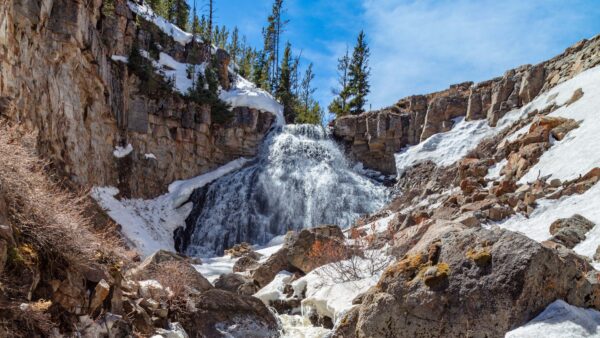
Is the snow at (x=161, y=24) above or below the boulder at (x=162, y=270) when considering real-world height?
above

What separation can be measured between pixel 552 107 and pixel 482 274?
60.2ft

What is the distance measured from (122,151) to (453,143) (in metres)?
17.4

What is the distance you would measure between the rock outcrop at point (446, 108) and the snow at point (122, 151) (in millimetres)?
12877

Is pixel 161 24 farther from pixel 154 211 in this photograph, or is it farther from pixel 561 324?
pixel 561 324

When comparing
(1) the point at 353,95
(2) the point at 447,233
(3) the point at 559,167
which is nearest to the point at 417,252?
(2) the point at 447,233

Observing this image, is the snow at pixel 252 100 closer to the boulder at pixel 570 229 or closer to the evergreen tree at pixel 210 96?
the evergreen tree at pixel 210 96

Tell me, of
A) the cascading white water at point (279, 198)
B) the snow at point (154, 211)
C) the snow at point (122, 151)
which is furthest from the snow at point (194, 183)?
the snow at point (122, 151)

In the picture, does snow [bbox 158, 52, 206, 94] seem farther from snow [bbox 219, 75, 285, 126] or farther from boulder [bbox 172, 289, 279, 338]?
boulder [bbox 172, 289, 279, 338]

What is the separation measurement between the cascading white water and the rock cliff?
240cm

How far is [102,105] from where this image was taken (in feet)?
80.4

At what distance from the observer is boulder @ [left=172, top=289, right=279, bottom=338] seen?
10195 millimetres

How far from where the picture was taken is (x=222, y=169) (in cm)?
3088

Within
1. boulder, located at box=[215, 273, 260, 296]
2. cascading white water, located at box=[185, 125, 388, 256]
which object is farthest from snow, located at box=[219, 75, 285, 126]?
boulder, located at box=[215, 273, 260, 296]

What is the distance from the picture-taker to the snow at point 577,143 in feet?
49.2
